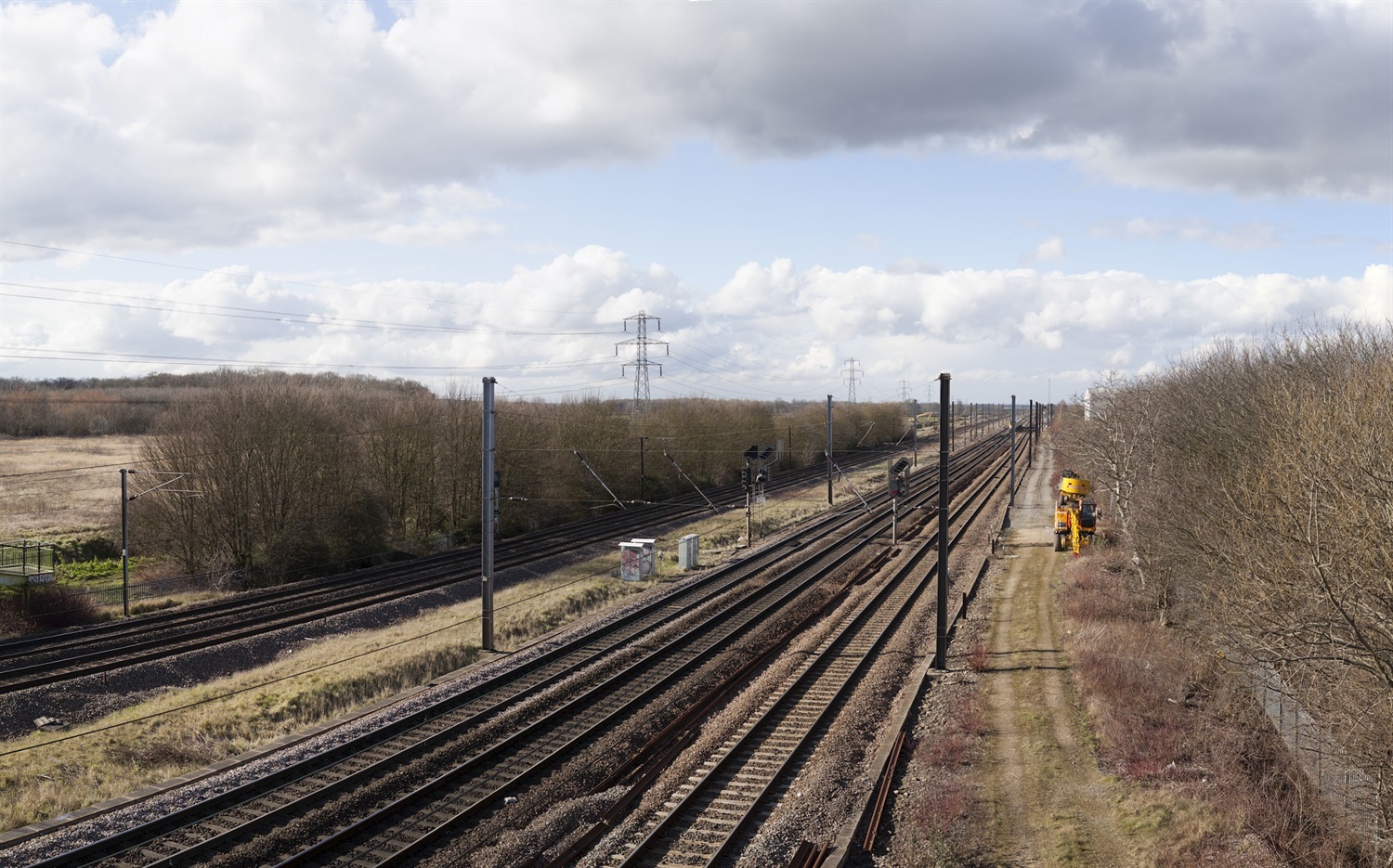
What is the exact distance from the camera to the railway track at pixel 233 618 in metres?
21.4

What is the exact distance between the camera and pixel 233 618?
26688 millimetres

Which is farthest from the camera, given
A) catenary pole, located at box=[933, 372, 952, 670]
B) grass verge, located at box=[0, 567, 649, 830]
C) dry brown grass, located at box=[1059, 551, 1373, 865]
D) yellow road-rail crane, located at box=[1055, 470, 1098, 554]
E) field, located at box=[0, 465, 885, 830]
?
yellow road-rail crane, located at box=[1055, 470, 1098, 554]

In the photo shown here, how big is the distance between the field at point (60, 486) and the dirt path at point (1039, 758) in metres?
35.5

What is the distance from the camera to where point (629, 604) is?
27656mm

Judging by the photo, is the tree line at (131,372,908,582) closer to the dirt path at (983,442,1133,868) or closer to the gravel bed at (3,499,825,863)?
the gravel bed at (3,499,825,863)

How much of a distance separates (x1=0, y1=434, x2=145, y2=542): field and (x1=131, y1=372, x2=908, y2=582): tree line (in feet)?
16.2

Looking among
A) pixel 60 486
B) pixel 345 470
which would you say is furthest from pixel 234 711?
pixel 60 486

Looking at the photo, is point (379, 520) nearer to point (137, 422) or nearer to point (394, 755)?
point (394, 755)

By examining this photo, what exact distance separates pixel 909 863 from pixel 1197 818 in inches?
168

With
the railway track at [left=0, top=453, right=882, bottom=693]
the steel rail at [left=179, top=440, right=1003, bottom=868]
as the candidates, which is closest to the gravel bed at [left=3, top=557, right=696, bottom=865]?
the steel rail at [left=179, top=440, right=1003, bottom=868]

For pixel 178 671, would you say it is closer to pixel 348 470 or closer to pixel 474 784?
pixel 474 784

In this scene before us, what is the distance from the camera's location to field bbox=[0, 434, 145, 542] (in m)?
41.4

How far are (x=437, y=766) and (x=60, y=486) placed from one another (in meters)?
55.2

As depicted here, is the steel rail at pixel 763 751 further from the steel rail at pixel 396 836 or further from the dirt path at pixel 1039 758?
the dirt path at pixel 1039 758
